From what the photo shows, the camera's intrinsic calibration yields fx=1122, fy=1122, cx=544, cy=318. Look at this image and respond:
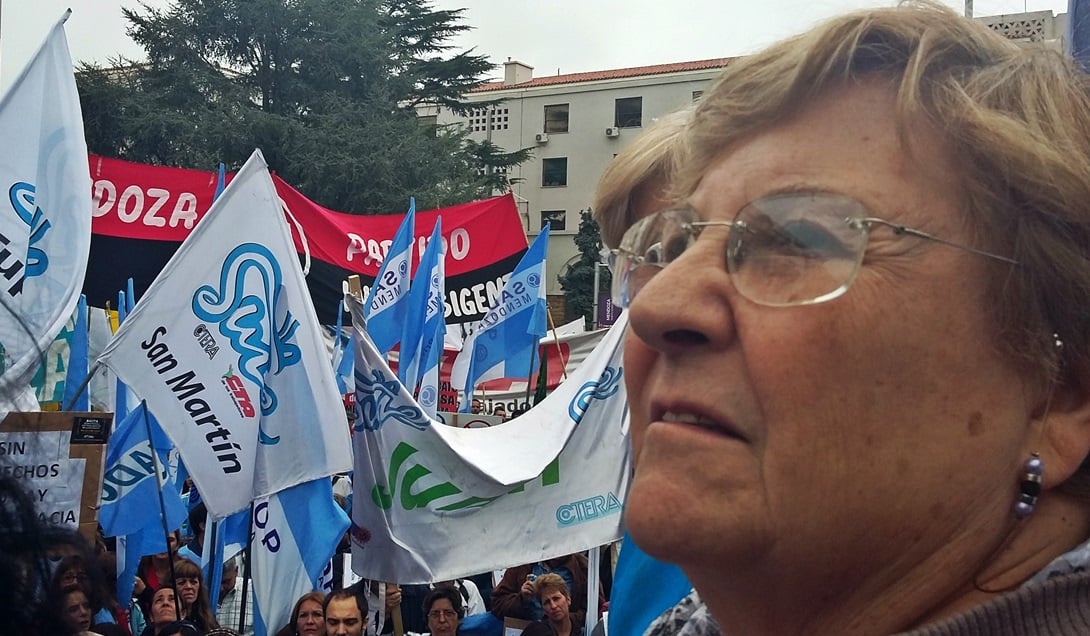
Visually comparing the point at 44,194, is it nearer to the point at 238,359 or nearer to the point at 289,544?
the point at 238,359

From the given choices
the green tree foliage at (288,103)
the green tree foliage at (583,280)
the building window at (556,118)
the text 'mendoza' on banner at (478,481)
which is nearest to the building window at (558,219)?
the building window at (556,118)

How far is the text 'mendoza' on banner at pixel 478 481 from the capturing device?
441cm

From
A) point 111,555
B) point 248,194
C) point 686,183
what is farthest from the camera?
point 111,555

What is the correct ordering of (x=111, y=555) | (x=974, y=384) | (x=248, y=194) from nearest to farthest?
(x=974, y=384), (x=248, y=194), (x=111, y=555)

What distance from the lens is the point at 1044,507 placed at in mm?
1146

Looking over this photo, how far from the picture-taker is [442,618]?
6004 mm

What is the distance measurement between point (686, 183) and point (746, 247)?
Result: 0.66 feet

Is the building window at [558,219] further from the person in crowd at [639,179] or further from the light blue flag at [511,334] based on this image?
the person in crowd at [639,179]

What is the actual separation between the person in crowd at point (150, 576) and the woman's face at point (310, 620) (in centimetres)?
168

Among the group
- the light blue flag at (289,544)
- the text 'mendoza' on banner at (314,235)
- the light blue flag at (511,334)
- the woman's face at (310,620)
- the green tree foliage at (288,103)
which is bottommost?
the woman's face at (310,620)

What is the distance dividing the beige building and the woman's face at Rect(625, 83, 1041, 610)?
3810 cm

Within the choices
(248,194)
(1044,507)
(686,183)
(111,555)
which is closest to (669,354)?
(686,183)

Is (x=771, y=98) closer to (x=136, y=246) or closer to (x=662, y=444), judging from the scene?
(x=662, y=444)

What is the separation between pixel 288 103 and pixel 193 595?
77.4ft
